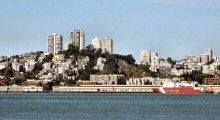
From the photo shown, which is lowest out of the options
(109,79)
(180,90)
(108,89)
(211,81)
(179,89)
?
(180,90)

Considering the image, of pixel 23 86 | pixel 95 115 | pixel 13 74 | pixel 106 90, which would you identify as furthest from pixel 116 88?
pixel 95 115

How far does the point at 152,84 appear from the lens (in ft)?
577

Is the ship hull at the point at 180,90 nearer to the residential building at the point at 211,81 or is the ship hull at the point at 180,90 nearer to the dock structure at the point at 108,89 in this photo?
the dock structure at the point at 108,89

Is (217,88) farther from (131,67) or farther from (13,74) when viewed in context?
(13,74)

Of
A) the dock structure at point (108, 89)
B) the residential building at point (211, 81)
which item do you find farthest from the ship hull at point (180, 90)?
the residential building at point (211, 81)

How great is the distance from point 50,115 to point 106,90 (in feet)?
383

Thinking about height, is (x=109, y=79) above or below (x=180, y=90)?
above

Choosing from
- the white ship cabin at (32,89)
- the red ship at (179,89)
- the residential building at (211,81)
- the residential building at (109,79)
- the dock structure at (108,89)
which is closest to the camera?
the red ship at (179,89)

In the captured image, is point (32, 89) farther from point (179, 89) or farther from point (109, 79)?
point (179, 89)

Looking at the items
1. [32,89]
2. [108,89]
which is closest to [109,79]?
[108,89]

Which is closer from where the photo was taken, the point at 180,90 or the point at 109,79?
the point at 180,90

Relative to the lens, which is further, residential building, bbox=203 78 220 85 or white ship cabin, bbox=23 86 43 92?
residential building, bbox=203 78 220 85

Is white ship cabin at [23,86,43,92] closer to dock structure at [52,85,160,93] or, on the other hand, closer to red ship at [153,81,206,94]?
dock structure at [52,85,160,93]

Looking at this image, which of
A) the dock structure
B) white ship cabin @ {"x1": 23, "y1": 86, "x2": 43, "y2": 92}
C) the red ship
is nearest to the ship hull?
the red ship
